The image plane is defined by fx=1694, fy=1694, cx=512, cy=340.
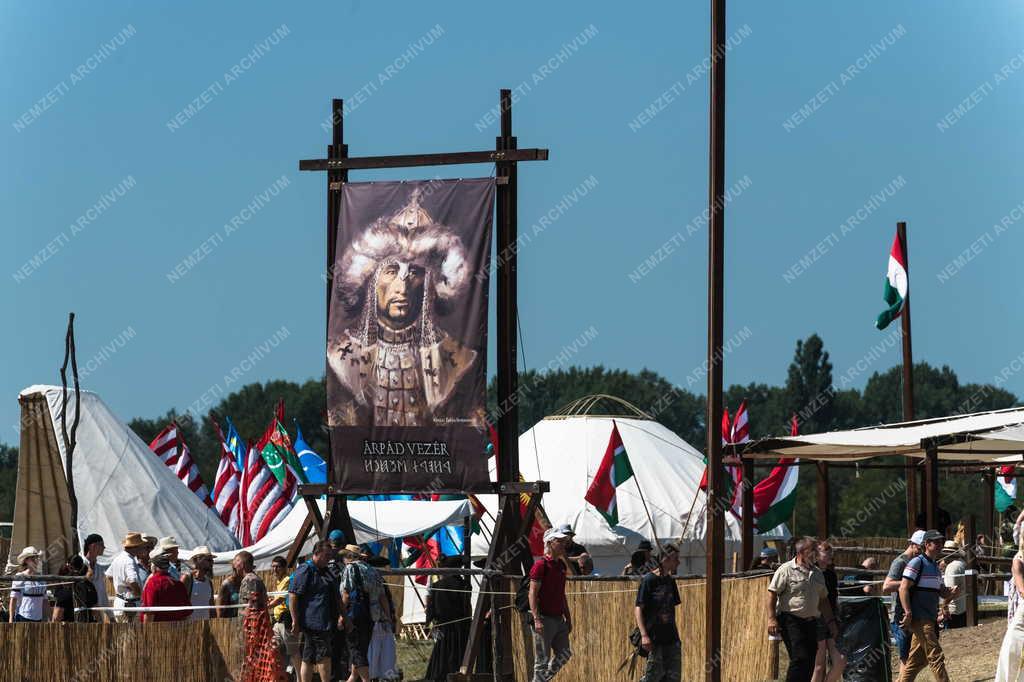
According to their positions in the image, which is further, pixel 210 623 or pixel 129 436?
pixel 129 436

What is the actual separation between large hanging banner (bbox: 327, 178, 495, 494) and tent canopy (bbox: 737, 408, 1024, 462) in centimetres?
406

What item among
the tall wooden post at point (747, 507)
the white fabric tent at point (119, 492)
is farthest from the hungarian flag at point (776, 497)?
the white fabric tent at point (119, 492)

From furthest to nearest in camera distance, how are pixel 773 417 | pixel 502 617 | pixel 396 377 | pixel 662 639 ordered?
1. pixel 773 417
2. pixel 396 377
3. pixel 502 617
4. pixel 662 639

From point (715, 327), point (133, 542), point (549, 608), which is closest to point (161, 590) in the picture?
point (133, 542)

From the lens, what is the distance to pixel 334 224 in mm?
18500

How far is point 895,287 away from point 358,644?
54.8 ft

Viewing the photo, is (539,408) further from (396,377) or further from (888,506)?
(396,377)

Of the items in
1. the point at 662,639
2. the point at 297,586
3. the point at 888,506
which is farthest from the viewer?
the point at 888,506

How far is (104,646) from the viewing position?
14547 mm

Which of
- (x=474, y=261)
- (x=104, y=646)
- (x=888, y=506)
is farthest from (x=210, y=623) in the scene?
(x=888, y=506)

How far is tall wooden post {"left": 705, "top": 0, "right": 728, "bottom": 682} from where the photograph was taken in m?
15.2

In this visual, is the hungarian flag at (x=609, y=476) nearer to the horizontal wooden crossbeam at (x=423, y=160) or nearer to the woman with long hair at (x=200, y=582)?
the horizontal wooden crossbeam at (x=423, y=160)

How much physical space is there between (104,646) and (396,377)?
4.72 metres

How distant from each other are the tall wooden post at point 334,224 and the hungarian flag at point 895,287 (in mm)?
13117
